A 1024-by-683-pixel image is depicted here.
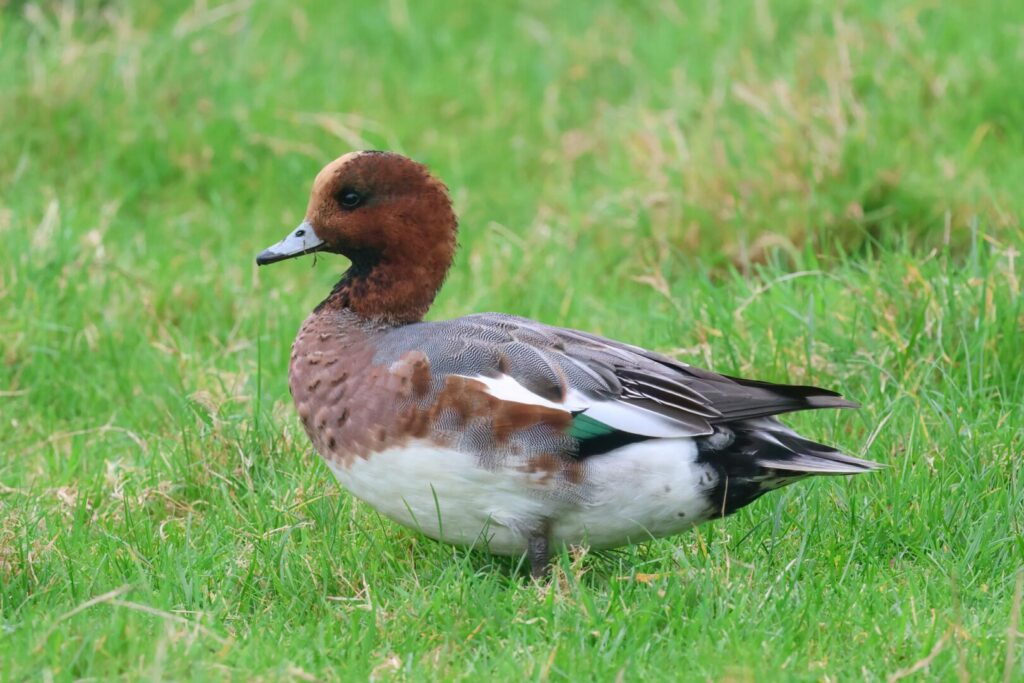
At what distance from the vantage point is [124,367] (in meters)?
5.30

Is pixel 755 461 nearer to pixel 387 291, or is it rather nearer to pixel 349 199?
pixel 387 291

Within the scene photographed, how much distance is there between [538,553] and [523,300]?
7.05 ft

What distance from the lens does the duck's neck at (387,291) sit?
4145mm

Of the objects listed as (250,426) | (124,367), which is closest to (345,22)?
(124,367)

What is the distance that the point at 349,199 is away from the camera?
13.7ft

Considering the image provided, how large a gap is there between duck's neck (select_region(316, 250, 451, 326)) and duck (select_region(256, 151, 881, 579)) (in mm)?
100

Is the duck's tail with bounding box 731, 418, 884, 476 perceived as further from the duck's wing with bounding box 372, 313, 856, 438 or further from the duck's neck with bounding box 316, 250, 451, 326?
the duck's neck with bounding box 316, 250, 451, 326

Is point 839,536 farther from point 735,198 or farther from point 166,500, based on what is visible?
point 735,198

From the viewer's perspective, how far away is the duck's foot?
12.4 feet

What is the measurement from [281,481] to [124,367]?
127 cm

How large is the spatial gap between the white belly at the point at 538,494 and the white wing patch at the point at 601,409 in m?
0.03

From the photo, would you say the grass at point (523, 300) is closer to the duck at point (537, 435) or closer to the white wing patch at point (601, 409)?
the duck at point (537, 435)

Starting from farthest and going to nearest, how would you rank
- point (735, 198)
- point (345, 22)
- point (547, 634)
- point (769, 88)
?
point (345, 22) < point (769, 88) < point (735, 198) < point (547, 634)

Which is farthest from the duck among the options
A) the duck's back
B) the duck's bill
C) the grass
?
the duck's bill
